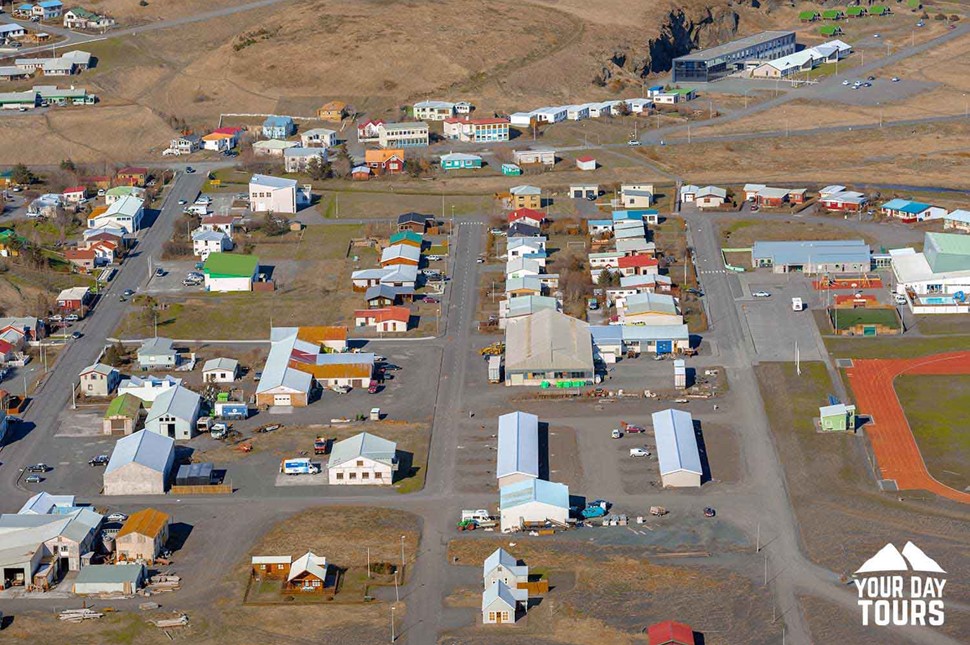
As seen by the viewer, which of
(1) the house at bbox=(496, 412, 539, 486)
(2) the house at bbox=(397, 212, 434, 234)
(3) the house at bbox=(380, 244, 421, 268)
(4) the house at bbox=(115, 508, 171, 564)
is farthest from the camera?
Result: (2) the house at bbox=(397, 212, 434, 234)

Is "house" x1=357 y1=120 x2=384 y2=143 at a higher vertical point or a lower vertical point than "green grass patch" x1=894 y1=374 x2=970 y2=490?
lower

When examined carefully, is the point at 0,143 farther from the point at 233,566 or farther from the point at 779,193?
the point at 233,566

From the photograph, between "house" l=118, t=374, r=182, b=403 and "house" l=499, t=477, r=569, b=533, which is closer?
"house" l=499, t=477, r=569, b=533

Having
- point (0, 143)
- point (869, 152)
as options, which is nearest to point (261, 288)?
point (0, 143)

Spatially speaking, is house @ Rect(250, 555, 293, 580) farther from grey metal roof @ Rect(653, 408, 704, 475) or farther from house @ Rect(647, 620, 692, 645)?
grey metal roof @ Rect(653, 408, 704, 475)

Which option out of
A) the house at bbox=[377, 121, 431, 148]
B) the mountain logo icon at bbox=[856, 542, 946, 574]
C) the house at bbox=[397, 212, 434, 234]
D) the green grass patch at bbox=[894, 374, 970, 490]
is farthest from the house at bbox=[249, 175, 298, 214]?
the mountain logo icon at bbox=[856, 542, 946, 574]

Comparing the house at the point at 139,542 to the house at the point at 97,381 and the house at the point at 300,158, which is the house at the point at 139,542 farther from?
the house at the point at 300,158

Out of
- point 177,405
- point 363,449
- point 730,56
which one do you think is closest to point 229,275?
point 177,405
